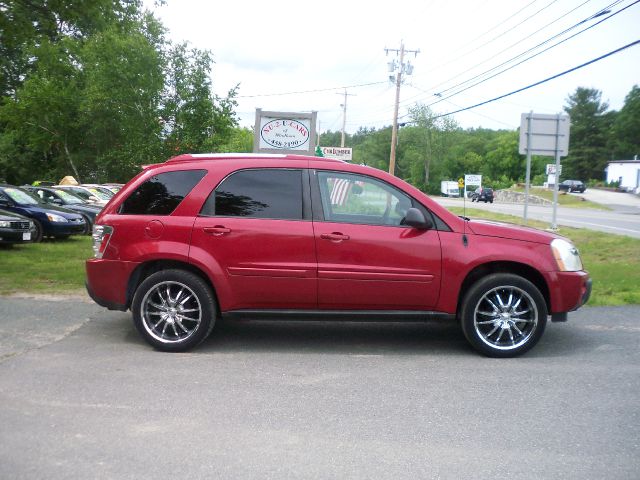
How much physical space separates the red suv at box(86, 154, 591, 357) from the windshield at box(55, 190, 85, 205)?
51.2ft

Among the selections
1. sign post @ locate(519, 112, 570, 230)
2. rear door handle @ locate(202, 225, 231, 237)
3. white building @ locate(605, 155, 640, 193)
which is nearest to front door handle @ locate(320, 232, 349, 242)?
rear door handle @ locate(202, 225, 231, 237)

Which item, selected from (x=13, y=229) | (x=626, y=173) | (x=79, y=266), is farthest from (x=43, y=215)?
(x=626, y=173)

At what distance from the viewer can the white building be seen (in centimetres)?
7638

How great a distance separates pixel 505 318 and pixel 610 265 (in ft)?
26.0

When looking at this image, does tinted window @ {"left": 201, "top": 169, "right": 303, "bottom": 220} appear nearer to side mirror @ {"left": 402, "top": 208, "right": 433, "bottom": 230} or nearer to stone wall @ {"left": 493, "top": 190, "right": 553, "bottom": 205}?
side mirror @ {"left": 402, "top": 208, "right": 433, "bottom": 230}

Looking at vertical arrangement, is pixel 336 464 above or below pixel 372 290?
below

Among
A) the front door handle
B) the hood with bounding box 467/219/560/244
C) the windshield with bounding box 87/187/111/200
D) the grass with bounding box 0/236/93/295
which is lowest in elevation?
the grass with bounding box 0/236/93/295

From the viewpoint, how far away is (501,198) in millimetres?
74750

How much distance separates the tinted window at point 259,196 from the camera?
6250 millimetres

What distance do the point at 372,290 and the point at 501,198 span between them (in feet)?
235

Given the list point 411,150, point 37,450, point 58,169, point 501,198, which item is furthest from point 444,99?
point 411,150

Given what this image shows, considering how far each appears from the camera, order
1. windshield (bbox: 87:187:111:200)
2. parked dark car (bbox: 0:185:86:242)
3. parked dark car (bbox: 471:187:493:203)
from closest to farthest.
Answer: parked dark car (bbox: 0:185:86:242) → windshield (bbox: 87:187:111:200) → parked dark car (bbox: 471:187:493:203)

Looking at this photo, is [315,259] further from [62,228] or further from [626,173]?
[626,173]

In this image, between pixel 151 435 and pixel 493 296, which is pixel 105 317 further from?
pixel 493 296
